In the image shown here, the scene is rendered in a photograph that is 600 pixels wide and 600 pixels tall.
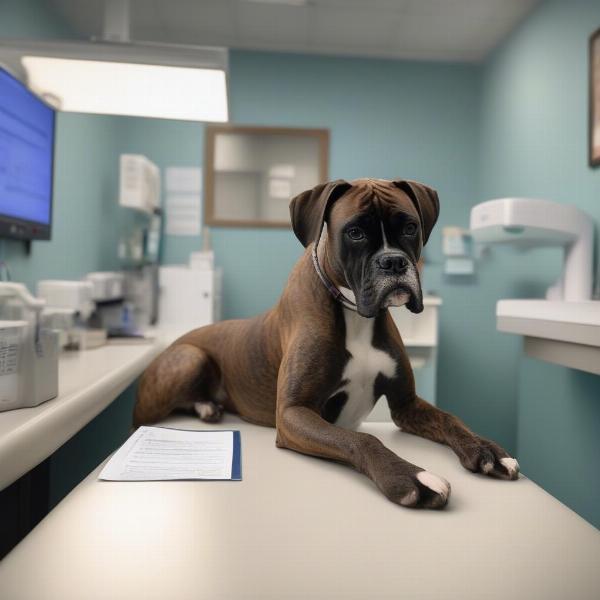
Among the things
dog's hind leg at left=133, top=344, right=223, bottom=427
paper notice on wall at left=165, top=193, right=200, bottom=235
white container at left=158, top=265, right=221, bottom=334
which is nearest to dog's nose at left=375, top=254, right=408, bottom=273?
dog's hind leg at left=133, top=344, right=223, bottom=427

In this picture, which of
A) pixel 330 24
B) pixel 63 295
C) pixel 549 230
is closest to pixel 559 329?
pixel 549 230

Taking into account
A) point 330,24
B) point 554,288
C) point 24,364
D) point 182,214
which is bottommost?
point 24,364

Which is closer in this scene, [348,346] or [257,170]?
[348,346]

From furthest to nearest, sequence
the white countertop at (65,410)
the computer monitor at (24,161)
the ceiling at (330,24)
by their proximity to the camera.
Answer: the ceiling at (330,24) < the computer monitor at (24,161) < the white countertop at (65,410)

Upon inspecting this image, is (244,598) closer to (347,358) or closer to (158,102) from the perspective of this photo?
(347,358)

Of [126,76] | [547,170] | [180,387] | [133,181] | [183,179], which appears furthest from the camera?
[183,179]

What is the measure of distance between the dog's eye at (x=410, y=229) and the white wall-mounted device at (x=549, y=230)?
1232 mm

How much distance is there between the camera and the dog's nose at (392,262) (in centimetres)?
88

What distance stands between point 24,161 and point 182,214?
1.77 m

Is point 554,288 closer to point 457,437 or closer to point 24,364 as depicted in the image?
point 457,437

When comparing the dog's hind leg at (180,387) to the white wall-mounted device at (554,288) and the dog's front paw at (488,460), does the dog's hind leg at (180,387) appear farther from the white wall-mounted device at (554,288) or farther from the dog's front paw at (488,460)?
the white wall-mounted device at (554,288)

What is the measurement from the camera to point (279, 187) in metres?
3.64

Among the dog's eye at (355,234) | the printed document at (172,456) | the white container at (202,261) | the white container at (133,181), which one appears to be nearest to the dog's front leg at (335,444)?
the printed document at (172,456)

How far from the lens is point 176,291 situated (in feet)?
10.4
